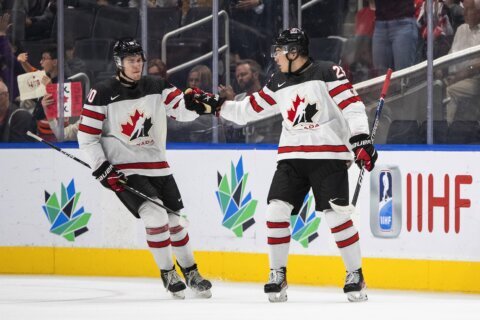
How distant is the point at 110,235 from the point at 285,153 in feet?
6.62

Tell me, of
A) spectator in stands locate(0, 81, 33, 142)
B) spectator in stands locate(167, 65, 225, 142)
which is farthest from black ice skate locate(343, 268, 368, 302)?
spectator in stands locate(0, 81, 33, 142)

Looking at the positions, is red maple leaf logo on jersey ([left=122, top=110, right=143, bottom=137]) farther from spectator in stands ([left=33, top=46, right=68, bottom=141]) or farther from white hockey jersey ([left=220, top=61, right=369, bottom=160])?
spectator in stands ([left=33, top=46, right=68, bottom=141])

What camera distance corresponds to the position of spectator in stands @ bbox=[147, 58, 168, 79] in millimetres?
8625

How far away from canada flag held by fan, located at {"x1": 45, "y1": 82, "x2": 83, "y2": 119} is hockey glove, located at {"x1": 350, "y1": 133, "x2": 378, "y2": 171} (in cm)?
269

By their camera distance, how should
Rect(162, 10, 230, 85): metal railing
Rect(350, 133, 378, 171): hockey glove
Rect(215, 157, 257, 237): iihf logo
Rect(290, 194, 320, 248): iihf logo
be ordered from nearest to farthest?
Rect(350, 133, 378, 171): hockey glove, Rect(290, 194, 320, 248): iihf logo, Rect(215, 157, 257, 237): iihf logo, Rect(162, 10, 230, 85): metal railing

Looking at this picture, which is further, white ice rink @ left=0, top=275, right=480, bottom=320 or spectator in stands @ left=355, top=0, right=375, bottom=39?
spectator in stands @ left=355, top=0, right=375, bottom=39

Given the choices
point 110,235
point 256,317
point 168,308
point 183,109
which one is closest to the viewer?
point 256,317

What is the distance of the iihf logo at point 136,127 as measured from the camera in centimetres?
715

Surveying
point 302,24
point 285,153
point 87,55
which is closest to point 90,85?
point 87,55

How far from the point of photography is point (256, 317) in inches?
245

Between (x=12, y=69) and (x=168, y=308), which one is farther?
(x=12, y=69)

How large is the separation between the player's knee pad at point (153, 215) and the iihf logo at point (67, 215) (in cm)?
162

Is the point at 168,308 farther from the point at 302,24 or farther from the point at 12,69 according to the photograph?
the point at 12,69

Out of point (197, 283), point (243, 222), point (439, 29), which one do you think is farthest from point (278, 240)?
point (439, 29)
